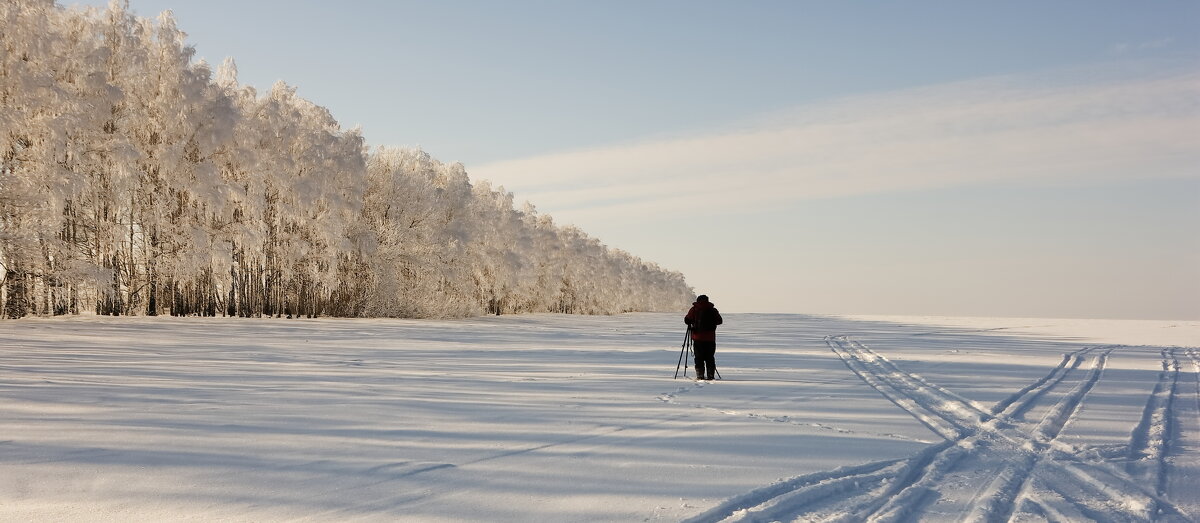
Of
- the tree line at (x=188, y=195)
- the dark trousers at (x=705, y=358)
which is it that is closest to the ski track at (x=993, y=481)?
the dark trousers at (x=705, y=358)

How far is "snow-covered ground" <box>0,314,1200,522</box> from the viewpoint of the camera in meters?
5.19

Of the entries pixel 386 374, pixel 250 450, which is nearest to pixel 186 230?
pixel 386 374

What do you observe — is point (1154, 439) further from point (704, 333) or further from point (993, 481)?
point (704, 333)

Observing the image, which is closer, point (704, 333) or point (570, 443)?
point (570, 443)

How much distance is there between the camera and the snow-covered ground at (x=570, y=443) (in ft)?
17.0

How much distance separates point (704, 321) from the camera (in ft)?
48.1

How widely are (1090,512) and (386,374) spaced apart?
1131cm

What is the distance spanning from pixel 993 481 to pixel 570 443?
383 centimetres

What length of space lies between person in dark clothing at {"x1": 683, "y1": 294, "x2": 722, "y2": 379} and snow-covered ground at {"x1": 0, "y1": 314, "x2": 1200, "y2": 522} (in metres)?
0.56

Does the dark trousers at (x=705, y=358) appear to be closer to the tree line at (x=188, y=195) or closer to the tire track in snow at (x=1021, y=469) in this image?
the tire track in snow at (x=1021, y=469)

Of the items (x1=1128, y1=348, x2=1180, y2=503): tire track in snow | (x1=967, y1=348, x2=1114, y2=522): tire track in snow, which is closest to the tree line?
(x1=967, y1=348, x2=1114, y2=522): tire track in snow

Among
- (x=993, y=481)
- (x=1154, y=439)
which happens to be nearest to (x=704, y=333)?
(x=1154, y=439)

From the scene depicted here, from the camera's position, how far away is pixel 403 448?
23.0ft

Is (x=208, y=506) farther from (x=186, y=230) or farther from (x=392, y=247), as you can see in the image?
(x=392, y=247)
